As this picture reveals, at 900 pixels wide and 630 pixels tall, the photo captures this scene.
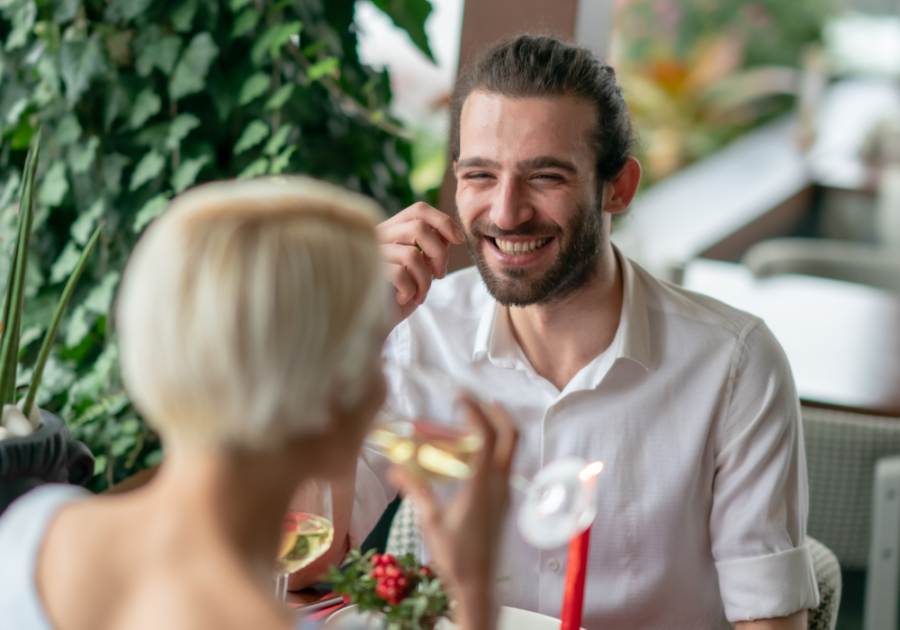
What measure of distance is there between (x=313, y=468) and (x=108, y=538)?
15 centimetres

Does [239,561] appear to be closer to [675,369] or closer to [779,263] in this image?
[675,369]

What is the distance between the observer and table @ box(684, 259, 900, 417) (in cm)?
231

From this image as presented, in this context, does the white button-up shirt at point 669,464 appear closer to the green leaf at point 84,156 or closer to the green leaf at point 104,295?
the green leaf at point 104,295

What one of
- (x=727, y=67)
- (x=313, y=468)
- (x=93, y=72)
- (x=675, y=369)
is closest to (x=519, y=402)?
(x=675, y=369)

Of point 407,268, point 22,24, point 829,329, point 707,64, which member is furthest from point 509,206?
point 707,64

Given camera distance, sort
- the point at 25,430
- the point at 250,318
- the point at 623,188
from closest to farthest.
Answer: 1. the point at 250,318
2. the point at 25,430
3. the point at 623,188

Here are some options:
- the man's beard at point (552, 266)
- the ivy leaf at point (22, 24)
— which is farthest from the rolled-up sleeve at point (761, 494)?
the ivy leaf at point (22, 24)

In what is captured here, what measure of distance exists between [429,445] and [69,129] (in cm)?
142

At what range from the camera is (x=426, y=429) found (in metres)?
0.72

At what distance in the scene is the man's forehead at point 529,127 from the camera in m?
1.43

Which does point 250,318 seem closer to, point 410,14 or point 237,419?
point 237,419

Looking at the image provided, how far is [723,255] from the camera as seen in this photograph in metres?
5.59

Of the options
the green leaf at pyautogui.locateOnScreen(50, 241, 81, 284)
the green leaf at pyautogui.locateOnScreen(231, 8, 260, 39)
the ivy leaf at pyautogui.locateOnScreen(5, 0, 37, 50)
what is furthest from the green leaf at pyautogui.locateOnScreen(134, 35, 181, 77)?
the green leaf at pyautogui.locateOnScreen(50, 241, 81, 284)

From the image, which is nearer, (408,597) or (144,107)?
(408,597)
